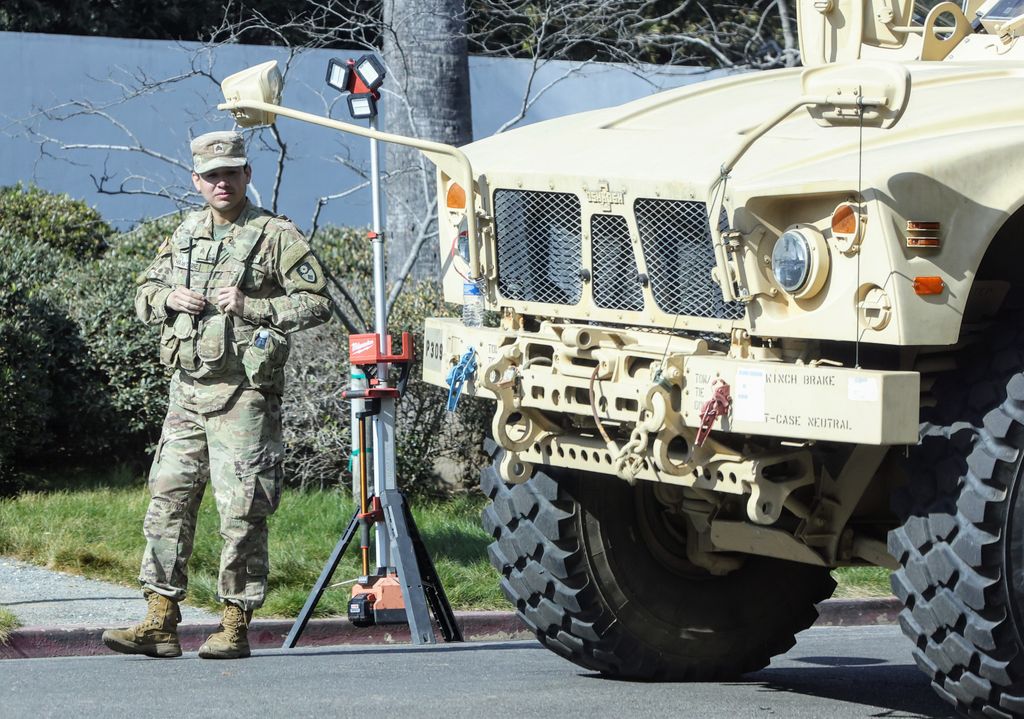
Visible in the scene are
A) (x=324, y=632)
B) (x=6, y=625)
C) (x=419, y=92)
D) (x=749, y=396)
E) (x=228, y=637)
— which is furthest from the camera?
(x=419, y=92)

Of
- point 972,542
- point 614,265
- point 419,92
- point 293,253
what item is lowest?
point 972,542

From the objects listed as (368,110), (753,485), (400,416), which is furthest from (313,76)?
(753,485)

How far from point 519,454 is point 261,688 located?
1.31 m

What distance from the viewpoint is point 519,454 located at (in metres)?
5.46

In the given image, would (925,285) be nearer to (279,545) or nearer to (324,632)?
(324,632)

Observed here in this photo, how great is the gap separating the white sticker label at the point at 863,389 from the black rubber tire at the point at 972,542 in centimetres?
35

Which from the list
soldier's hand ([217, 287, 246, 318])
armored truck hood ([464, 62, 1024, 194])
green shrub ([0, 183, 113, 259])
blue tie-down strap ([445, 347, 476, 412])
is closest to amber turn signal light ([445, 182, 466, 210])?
armored truck hood ([464, 62, 1024, 194])

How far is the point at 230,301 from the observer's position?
6539 millimetres

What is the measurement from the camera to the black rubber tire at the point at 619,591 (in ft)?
19.1

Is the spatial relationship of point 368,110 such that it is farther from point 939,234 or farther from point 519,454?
point 939,234

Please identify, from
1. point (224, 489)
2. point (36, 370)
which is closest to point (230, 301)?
point (224, 489)

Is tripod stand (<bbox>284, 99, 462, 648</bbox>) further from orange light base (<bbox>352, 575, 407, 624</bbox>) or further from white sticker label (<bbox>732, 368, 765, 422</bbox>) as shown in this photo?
white sticker label (<bbox>732, 368, 765, 422</bbox>)

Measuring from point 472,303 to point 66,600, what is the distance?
130 inches

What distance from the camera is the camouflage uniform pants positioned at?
6527 millimetres
